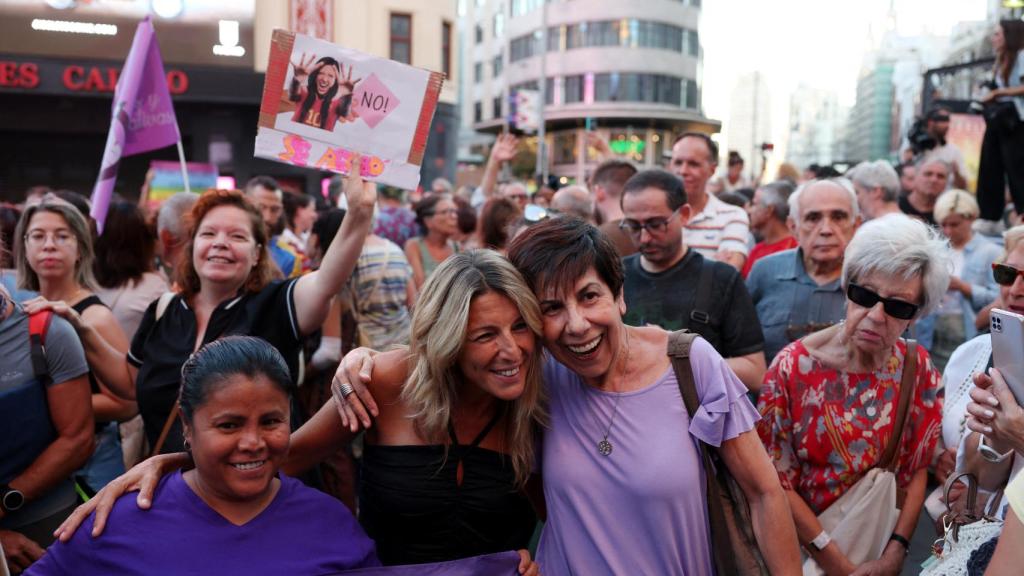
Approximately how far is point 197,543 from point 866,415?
2213 millimetres

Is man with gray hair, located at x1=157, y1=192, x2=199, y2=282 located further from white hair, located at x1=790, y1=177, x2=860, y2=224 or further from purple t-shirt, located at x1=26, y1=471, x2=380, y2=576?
white hair, located at x1=790, y1=177, x2=860, y2=224

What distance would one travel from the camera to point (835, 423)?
3.07 m

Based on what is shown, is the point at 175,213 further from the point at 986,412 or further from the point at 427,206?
the point at 986,412

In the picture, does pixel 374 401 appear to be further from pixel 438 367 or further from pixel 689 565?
pixel 689 565

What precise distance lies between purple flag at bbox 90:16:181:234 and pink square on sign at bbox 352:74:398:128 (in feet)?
9.65

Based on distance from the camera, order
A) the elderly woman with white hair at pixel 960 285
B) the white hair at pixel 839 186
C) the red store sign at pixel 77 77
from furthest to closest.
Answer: the red store sign at pixel 77 77, the elderly woman with white hair at pixel 960 285, the white hair at pixel 839 186

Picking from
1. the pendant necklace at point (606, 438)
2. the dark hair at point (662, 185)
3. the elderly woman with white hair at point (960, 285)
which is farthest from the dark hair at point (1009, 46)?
the pendant necklace at point (606, 438)

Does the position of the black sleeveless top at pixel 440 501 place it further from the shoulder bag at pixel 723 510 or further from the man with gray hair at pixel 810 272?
the man with gray hair at pixel 810 272

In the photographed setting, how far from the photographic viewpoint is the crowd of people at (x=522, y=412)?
7.99 ft

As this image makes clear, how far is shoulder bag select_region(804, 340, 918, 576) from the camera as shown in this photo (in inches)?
119

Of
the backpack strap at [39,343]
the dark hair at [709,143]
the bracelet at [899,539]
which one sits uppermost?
the dark hair at [709,143]

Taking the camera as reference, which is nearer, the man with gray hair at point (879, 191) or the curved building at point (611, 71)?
the man with gray hair at point (879, 191)

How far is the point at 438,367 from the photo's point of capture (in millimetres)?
2516

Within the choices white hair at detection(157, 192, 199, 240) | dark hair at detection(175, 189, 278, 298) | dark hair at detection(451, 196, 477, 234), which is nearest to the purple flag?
white hair at detection(157, 192, 199, 240)
